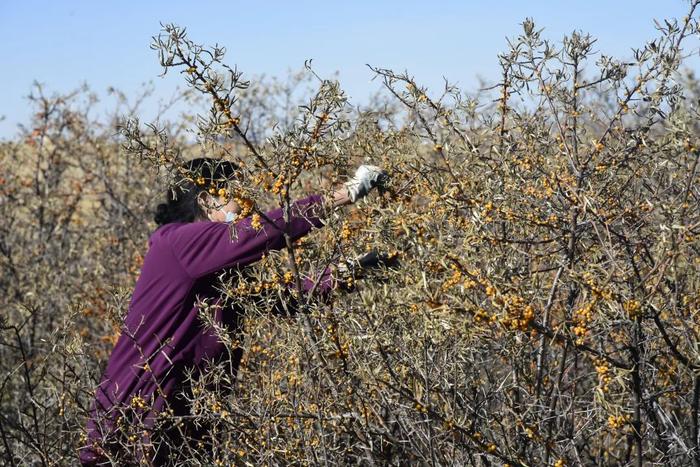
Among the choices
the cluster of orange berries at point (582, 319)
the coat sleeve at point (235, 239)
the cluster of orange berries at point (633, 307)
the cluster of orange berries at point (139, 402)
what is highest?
the cluster of orange berries at point (633, 307)

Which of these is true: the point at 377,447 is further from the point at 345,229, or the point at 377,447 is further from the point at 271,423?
the point at 345,229

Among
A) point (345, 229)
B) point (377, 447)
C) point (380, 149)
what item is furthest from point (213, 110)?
point (377, 447)

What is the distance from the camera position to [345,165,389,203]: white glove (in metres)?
2.94

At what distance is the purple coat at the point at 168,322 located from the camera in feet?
11.0

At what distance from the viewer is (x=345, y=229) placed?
111 inches

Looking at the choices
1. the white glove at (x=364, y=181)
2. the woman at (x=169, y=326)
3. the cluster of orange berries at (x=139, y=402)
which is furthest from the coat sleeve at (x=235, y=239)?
the cluster of orange berries at (x=139, y=402)

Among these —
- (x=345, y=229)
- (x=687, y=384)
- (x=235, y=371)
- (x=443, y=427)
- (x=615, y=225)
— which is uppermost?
(x=615, y=225)

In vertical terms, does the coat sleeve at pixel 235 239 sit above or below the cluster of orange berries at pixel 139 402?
above

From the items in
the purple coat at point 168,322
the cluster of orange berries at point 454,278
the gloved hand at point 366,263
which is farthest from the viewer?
the purple coat at point 168,322

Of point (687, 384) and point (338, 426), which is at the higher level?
point (687, 384)

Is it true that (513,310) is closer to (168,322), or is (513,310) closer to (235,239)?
(235,239)

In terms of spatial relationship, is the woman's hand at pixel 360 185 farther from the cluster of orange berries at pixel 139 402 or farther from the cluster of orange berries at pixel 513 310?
the cluster of orange berries at pixel 139 402

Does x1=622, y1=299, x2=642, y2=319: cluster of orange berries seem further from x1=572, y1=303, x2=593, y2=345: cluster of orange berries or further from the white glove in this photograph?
the white glove

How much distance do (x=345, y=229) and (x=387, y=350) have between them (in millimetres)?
379
